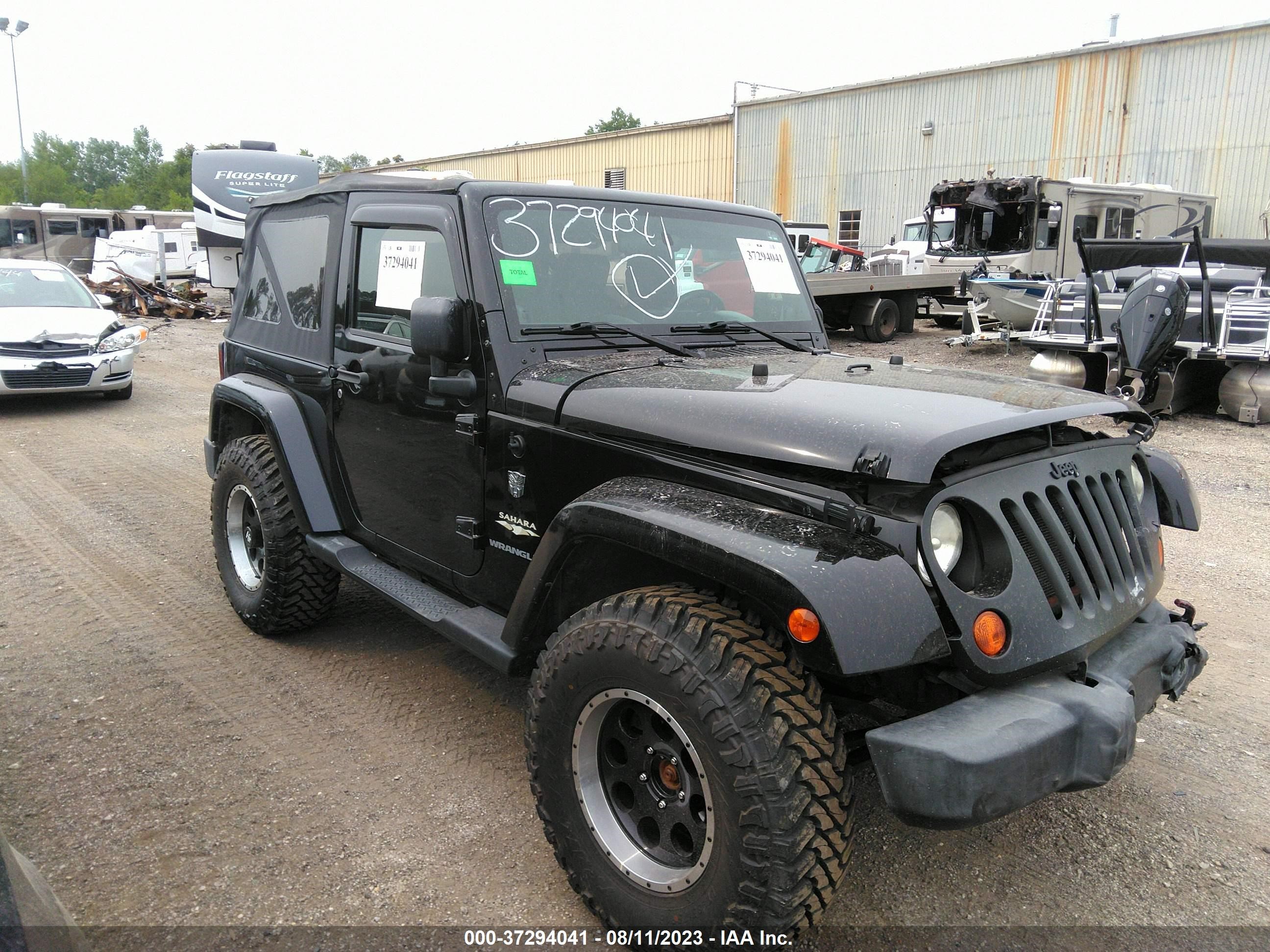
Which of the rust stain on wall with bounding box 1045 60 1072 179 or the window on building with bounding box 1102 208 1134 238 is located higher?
the rust stain on wall with bounding box 1045 60 1072 179

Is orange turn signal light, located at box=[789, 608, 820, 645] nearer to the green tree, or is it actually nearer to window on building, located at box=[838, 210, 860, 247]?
window on building, located at box=[838, 210, 860, 247]

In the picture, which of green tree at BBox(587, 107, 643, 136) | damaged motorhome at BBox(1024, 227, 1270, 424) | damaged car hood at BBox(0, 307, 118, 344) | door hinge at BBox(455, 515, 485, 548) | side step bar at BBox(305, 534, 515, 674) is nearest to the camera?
side step bar at BBox(305, 534, 515, 674)

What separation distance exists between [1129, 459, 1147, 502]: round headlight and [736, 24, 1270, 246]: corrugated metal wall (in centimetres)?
2254

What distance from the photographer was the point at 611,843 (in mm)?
2346

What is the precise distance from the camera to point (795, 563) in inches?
77.1

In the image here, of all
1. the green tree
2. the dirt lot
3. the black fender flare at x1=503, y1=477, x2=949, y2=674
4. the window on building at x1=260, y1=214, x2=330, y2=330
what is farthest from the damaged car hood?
the green tree

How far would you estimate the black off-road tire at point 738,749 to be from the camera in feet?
6.37

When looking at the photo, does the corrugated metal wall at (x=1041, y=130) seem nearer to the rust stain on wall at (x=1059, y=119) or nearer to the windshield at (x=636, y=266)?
the rust stain on wall at (x=1059, y=119)

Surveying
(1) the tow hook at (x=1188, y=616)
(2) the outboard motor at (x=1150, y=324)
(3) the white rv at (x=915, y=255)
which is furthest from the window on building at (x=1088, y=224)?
(1) the tow hook at (x=1188, y=616)

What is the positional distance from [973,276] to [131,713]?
1458 centimetres

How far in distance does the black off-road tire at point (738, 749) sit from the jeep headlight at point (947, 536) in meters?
0.42

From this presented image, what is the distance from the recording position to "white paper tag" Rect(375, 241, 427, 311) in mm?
3309

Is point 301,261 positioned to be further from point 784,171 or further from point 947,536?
point 784,171

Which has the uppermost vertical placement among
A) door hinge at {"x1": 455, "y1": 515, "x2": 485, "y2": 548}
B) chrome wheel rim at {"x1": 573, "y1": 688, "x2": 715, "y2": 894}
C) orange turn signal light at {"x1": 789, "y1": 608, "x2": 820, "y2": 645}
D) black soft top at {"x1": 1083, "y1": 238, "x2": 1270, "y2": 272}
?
black soft top at {"x1": 1083, "y1": 238, "x2": 1270, "y2": 272}
